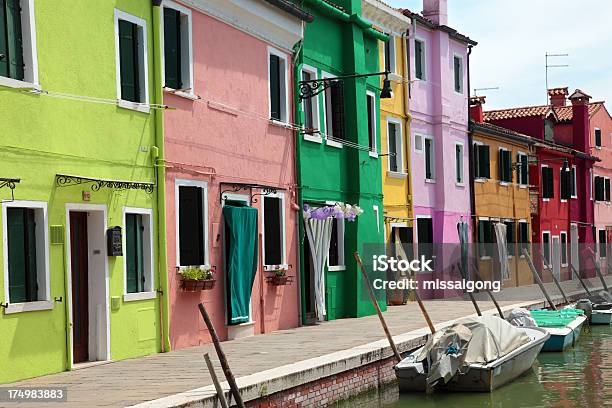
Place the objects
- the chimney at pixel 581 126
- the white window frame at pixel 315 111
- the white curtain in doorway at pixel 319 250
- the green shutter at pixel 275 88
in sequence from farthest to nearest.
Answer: the chimney at pixel 581 126, the white window frame at pixel 315 111, the white curtain in doorway at pixel 319 250, the green shutter at pixel 275 88

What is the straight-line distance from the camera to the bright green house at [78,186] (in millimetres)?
11977

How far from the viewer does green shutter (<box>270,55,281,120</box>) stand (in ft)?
63.0

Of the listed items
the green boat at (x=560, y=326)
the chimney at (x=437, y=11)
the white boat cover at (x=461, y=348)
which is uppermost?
the chimney at (x=437, y=11)

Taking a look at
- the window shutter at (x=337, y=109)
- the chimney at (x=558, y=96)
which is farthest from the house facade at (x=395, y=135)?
the chimney at (x=558, y=96)

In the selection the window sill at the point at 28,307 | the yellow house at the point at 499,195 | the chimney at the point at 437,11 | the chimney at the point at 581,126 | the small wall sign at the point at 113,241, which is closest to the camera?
the window sill at the point at 28,307

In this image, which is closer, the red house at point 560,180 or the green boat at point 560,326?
the green boat at point 560,326

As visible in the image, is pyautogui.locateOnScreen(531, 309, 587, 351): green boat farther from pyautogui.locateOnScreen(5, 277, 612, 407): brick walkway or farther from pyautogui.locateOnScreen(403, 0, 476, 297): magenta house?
pyautogui.locateOnScreen(403, 0, 476, 297): magenta house

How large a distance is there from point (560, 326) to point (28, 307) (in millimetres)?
13239

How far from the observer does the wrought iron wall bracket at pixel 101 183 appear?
1279 cm

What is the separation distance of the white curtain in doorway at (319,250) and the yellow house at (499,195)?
13.0 meters

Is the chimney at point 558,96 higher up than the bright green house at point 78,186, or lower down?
higher up

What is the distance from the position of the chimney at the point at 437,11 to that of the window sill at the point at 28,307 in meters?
21.8

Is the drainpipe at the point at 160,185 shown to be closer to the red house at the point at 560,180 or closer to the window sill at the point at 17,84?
the window sill at the point at 17,84

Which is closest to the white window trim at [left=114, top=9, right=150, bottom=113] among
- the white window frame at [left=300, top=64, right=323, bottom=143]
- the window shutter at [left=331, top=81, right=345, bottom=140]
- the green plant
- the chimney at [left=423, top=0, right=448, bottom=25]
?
the green plant
